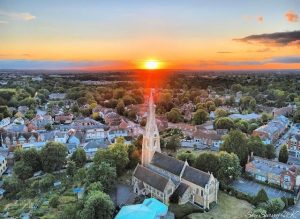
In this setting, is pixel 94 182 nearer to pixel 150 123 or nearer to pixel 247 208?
pixel 150 123

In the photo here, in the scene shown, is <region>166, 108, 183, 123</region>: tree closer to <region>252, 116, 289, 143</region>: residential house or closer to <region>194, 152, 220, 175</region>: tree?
<region>252, 116, 289, 143</region>: residential house

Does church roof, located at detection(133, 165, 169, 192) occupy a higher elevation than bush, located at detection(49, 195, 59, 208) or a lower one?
higher

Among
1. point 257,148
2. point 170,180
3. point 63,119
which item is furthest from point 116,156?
point 63,119

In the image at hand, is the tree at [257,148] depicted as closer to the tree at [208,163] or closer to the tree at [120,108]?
the tree at [208,163]

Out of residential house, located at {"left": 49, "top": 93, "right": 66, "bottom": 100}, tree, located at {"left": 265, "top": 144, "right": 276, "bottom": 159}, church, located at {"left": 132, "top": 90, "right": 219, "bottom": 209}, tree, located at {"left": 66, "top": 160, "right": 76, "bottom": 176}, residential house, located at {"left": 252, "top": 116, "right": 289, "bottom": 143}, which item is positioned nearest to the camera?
church, located at {"left": 132, "top": 90, "right": 219, "bottom": 209}

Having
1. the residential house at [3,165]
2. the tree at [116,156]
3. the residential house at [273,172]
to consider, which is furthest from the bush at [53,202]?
the residential house at [273,172]

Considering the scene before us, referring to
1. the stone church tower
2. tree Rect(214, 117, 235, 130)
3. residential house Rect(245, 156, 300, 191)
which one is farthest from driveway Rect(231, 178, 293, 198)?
tree Rect(214, 117, 235, 130)

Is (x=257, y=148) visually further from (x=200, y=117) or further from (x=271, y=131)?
(x=200, y=117)
